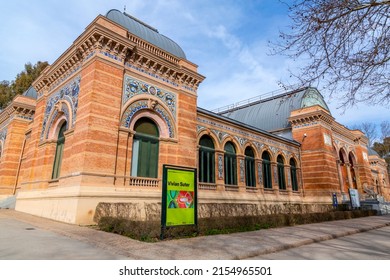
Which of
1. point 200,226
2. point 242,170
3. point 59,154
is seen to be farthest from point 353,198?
point 59,154

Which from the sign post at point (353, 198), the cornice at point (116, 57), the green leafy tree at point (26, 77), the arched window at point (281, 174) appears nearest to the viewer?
the cornice at point (116, 57)

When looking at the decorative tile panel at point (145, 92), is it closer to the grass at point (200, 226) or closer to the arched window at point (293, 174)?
the grass at point (200, 226)

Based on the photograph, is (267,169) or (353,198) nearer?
(267,169)

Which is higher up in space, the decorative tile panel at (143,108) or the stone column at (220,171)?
the decorative tile panel at (143,108)

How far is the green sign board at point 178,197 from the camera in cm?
809

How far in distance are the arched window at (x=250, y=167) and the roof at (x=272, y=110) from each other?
9.38 meters

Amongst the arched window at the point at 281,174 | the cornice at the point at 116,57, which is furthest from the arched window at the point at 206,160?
the arched window at the point at 281,174

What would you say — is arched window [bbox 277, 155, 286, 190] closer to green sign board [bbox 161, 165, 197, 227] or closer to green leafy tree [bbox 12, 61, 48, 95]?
green sign board [bbox 161, 165, 197, 227]

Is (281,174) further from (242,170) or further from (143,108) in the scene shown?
(143,108)

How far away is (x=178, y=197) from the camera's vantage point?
852 centimetres

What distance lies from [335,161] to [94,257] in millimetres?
28590

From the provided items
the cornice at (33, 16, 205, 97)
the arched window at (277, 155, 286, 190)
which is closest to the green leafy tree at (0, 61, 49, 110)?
the cornice at (33, 16, 205, 97)

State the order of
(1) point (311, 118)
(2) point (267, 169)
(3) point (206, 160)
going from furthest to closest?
(1) point (311, 118) < (2) point (267, 169) < (3) point (206, 160)

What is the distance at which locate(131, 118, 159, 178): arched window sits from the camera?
13.9 m
